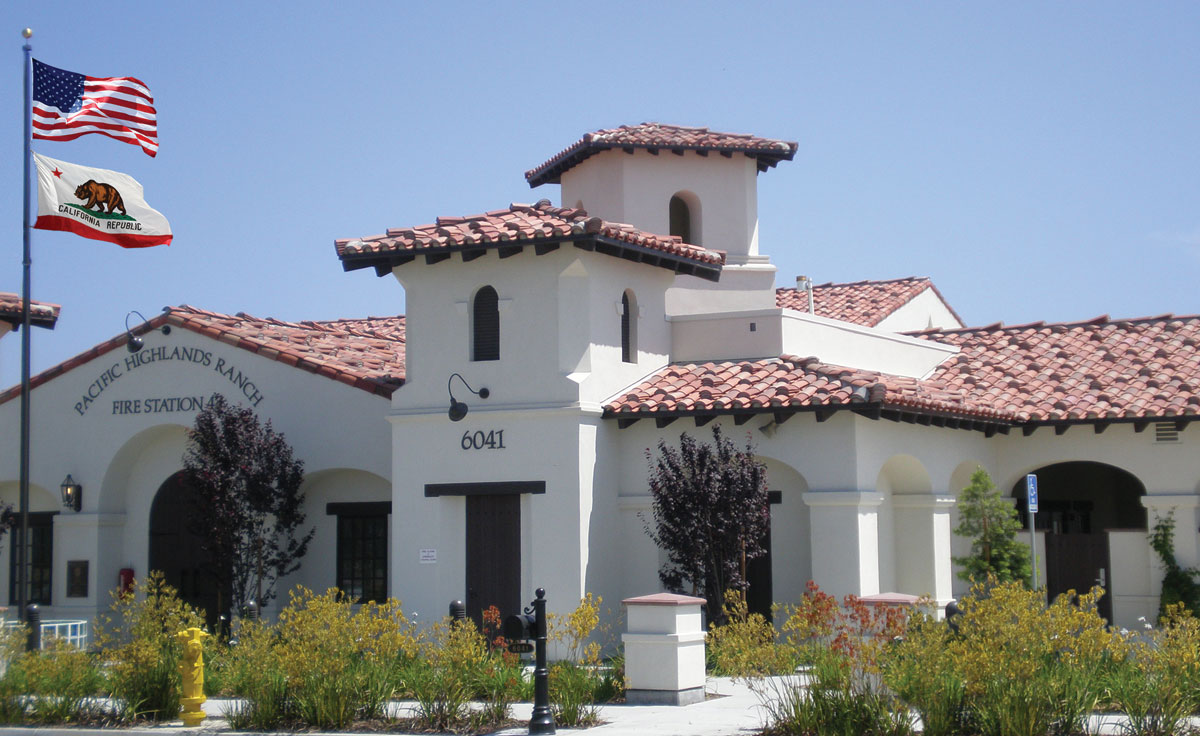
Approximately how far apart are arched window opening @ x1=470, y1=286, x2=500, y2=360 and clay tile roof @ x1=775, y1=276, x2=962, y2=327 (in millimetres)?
11028

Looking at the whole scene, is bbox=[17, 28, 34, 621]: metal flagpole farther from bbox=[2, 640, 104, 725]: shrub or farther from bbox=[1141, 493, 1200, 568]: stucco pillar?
bbox=[1141, 493, 1200, 568]: stucco pillar

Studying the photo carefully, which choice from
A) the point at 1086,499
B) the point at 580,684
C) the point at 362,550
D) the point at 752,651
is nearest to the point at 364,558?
the point at 362,550

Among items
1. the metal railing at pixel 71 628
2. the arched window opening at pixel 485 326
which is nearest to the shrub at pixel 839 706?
the arched window opening at pixel 485 326

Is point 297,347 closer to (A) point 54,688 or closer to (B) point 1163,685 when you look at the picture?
(A) point 54,688

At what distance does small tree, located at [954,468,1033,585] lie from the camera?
68.4 feet

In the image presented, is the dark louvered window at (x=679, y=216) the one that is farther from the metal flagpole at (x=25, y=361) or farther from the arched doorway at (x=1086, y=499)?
the metal flagpole at (x=25, y=361)

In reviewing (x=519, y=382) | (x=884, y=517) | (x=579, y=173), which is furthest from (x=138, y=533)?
(x=884, y=517)

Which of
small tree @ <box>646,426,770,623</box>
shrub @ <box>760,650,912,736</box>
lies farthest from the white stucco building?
shrub @ <box>760,650,912,736</box>

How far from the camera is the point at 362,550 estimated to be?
23.2 metres

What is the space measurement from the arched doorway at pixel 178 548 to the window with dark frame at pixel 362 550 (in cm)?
260

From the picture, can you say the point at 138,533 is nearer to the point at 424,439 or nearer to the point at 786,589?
the point at 424,439

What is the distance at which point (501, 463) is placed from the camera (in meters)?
20.4

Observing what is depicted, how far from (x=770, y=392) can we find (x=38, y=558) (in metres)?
14.2

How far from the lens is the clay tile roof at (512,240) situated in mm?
19797
